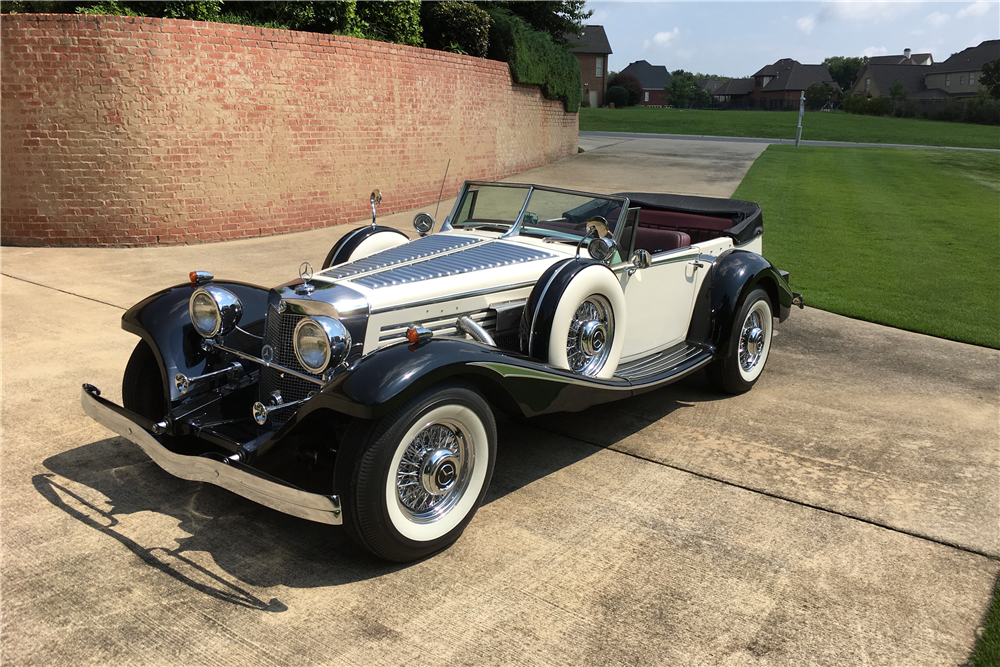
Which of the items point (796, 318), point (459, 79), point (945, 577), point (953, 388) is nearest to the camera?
point (945, 577)

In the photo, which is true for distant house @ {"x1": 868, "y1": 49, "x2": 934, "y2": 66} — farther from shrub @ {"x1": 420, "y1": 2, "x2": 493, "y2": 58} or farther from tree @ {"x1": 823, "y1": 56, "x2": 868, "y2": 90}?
shrub @ {"x1": 420, "y1": 2, "x2": 493, "y2": 58}

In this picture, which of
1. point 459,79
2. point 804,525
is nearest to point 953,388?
point 804,525

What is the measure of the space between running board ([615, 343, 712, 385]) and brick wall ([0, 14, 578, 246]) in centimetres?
737

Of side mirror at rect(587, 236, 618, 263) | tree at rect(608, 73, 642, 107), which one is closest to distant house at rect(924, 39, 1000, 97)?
tree at rect(608, 73, 642, 107)

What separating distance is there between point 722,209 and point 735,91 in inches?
4164

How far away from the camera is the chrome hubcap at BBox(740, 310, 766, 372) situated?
5516mm

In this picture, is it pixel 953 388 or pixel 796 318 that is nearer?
pixel 953 388

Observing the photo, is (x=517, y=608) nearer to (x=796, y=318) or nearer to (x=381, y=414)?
(x=381, y=414)

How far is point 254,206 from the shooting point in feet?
35.1

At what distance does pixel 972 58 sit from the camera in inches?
3120

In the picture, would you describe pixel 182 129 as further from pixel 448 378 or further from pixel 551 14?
pixel 551 14

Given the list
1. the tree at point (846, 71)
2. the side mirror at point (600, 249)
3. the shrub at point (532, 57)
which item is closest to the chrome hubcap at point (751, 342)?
the side mirror at point (600, 249)

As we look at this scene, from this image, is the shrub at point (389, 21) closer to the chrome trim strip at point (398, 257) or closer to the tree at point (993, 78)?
the chrome trim strip at point (398, 257)

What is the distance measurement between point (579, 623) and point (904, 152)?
28.3 m
